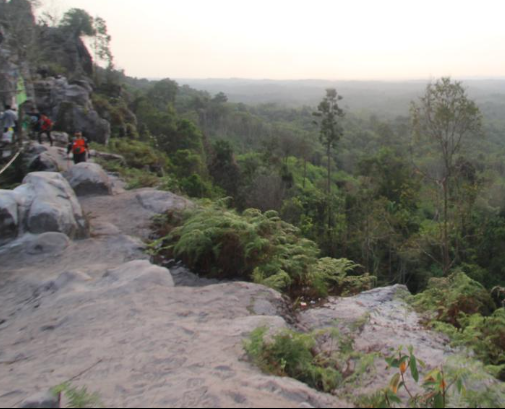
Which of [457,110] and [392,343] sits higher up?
[457,110]

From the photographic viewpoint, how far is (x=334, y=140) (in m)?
29.4

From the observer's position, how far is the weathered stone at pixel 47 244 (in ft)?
20.6

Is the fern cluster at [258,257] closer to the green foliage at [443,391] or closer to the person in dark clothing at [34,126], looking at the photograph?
the green foliage at [443,391]

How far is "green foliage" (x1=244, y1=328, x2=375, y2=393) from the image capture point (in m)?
2.69

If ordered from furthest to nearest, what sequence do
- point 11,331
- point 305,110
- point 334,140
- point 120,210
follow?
point 305,110
point 334,140
point 120,210
point 11,331

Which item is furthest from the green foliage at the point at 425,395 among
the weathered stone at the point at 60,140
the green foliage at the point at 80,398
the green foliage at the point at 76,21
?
the green foliage at the point at 76,21

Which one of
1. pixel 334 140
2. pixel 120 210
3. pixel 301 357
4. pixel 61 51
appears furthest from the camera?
pixel 61 51

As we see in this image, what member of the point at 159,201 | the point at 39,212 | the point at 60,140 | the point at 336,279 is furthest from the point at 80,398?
the point at 60,140

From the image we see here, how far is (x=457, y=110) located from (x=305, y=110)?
87724 mm

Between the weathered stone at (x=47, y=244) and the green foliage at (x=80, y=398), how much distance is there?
14.0 feet

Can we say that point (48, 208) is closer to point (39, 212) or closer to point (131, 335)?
point (39, 212)

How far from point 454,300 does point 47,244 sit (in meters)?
5.23

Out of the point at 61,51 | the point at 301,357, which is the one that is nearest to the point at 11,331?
the point at 301,357

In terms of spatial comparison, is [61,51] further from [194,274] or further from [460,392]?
[460,392]
